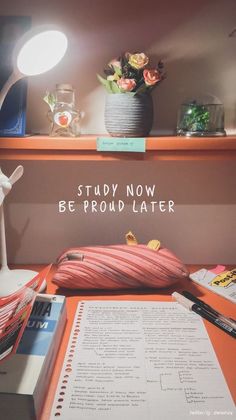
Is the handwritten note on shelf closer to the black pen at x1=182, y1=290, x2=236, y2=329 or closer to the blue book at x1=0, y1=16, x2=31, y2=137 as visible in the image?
the black pen at x1=182, y1=290, x2=236, y2=329

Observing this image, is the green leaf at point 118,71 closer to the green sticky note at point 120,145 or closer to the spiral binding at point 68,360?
the green sticky note at point 120,145

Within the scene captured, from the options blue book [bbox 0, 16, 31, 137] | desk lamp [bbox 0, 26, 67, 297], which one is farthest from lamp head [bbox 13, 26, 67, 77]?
blue book [bbox 0, 16, 31, 137]

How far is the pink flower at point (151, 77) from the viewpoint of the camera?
32.3 inches

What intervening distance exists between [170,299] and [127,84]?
1.80 ft

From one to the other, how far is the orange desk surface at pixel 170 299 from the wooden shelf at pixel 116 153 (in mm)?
364

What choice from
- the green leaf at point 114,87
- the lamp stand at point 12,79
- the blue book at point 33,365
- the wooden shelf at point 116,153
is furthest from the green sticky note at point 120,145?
the blue book at point 33,365

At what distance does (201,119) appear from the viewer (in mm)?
910

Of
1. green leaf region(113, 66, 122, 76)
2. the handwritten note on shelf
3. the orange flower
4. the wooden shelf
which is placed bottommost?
the handwritten note on shelf

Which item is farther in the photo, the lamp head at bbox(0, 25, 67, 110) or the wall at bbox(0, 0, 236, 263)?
the wall at bbox(0, 0, 236, 263)

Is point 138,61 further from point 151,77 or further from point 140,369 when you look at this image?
point 140,369

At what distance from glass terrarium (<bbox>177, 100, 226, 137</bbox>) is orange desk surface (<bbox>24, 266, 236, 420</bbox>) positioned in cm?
42

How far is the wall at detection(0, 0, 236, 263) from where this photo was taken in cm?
94

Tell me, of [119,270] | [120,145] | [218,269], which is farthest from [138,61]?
[218,269]

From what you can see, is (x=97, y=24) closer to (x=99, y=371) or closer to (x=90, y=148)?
(x=90, y=148)
